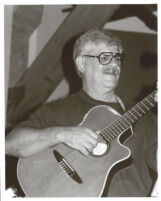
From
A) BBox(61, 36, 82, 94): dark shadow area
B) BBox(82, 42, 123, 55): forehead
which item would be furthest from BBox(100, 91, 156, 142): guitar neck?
BBox(61, 36, 82, 94): dark shadow area

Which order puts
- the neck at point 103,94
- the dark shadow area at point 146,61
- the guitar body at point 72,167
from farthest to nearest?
the dark shadow area at point 146,61, the neck at point 103,94, the guitar body at point 72,167

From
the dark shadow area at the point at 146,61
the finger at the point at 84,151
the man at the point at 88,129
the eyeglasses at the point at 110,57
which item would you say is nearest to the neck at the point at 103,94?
the man at the point at 88,129

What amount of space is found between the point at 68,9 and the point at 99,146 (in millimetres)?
1154

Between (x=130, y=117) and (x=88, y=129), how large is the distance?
0.47 feet

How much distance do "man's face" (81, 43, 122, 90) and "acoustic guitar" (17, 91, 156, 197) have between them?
167 millimetres

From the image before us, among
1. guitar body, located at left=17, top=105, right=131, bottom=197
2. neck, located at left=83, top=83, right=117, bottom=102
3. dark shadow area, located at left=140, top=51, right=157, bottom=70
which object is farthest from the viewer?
dark shadow area, located at left=140, top=51, right=157, bottom=70

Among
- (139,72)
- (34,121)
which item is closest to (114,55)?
(34,121)

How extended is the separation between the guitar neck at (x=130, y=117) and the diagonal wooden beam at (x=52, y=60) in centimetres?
67

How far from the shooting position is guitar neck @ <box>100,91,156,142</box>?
1.01 meters

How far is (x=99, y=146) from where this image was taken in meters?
1.02

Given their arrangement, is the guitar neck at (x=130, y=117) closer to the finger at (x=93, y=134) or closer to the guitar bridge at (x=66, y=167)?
the finger at (x=93, y=134)

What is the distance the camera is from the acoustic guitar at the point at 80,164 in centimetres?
99

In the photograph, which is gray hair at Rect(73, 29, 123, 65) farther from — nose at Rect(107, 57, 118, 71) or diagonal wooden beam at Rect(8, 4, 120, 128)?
diagonal wooden beam at Rect(8, 4, 120, 128)

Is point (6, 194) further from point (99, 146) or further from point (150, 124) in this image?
point (150, 124)
